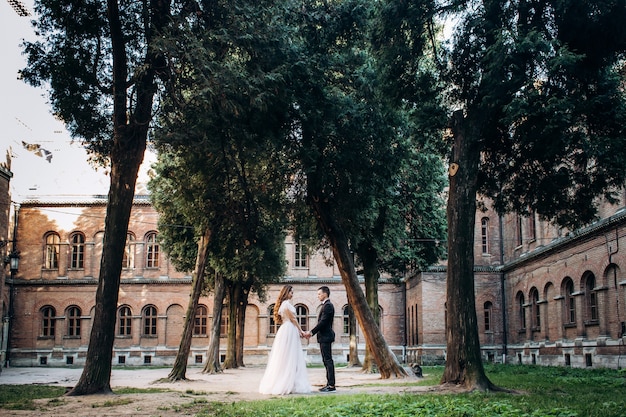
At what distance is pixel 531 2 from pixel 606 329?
1544 cm

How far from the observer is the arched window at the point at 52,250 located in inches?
1768

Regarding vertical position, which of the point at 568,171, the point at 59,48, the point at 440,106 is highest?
the point at 59,48

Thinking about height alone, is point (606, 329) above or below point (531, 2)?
below

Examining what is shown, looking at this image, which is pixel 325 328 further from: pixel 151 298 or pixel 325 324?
pixel 151 298

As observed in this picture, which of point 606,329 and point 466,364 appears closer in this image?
point 466,364

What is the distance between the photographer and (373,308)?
23812 millimetres

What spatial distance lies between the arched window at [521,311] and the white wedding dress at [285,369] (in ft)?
80.7

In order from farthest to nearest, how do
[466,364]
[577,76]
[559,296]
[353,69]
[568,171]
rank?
[559,296], [353,69], [568,171], [577,76], [466,364]

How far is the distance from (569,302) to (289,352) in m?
19.4

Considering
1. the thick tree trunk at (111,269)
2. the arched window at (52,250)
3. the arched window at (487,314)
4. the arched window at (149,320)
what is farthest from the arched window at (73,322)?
the thick tree trunk at (111,269)

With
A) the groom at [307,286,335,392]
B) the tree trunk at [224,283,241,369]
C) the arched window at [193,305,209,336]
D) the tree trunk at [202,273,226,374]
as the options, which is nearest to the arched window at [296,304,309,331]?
the arched window at [193,305,209,336]

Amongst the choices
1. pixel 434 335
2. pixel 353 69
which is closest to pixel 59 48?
pixel 353 69

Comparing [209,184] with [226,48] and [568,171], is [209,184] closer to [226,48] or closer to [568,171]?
[226,48]

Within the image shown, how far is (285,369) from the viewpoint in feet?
41.7
